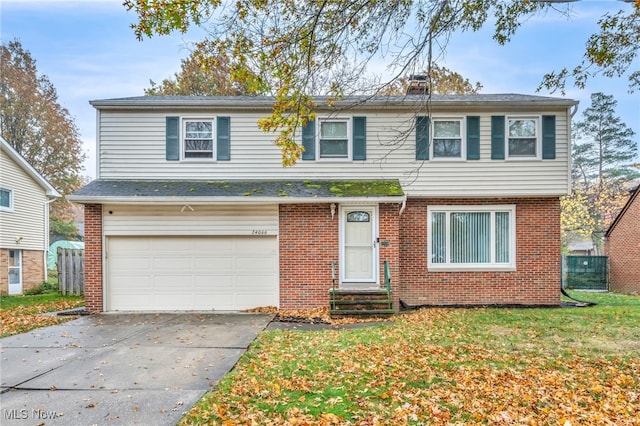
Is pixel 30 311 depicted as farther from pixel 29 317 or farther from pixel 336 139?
pixel 336 139

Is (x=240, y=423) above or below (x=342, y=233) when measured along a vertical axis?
below

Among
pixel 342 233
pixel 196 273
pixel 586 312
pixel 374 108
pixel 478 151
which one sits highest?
pixel 374 108

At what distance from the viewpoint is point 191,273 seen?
1070 cm

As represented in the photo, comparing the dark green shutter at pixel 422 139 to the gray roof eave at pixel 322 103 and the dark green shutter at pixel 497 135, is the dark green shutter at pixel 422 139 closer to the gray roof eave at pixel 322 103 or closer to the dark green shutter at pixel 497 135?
the gray roof eave at pixel 322 103

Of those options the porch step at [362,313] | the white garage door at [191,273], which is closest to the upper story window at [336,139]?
the white garage door at [191,273]

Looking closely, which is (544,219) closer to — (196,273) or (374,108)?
(374,108)

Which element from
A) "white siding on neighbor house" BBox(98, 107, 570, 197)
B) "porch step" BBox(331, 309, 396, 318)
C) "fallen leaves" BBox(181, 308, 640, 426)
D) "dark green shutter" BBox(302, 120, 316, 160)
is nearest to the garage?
"white siding on neighbor house" BBox(98, 107, 570, 197)

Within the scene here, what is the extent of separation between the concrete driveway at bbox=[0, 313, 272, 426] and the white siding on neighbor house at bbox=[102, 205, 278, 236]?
242 centimetres

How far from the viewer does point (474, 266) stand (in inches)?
447

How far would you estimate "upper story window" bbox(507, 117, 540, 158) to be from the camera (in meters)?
11.3

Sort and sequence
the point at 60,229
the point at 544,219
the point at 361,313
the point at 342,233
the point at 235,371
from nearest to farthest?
1. the point at 235,371
2. the point at 361,313
3. the point at 342,233
4. the point at 544,219
5. the point at 60,229

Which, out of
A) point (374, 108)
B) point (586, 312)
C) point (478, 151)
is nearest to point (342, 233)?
point (374, 108)

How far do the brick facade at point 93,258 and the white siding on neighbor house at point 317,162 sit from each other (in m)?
1.35

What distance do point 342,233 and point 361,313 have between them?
215cm
